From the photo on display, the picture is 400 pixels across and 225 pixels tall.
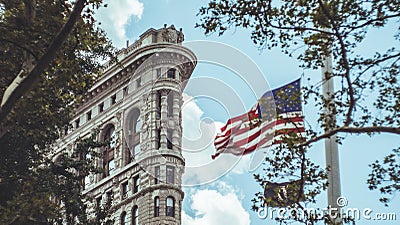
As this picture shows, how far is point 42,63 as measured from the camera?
15094 millimetres

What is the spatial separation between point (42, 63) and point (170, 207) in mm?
53264

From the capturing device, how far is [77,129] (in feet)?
262

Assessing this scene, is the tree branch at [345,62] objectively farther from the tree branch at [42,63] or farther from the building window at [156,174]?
the building window at [156,174]

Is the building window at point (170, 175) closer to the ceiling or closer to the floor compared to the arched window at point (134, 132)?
closer to the floor

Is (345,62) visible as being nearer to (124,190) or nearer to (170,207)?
(170,207)

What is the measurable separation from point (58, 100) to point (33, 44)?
540 centimetres

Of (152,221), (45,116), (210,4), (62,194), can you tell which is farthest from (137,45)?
(210,4)

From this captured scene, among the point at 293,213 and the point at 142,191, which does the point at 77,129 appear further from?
the point at 293,213

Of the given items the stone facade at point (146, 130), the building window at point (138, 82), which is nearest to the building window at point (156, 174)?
the stone facade at point (146, 130)

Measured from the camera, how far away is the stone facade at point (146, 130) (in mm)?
68312

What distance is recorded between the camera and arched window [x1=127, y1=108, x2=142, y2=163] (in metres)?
72.6

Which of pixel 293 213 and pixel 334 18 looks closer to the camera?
pixel 334 18

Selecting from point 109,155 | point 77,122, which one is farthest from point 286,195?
point 77,122

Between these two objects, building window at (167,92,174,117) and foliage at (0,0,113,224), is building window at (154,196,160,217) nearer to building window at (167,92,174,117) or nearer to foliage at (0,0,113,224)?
building window at (167,92,174,117)
